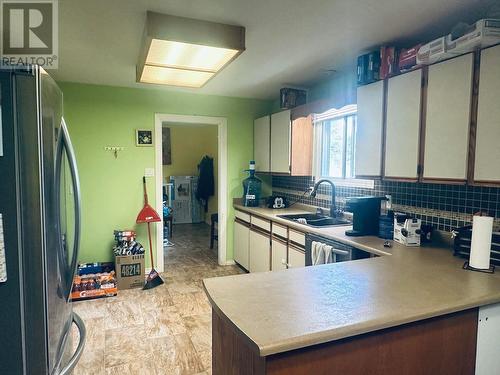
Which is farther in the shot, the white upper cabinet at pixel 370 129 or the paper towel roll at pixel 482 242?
the white upper cabinet at pixel 370 129

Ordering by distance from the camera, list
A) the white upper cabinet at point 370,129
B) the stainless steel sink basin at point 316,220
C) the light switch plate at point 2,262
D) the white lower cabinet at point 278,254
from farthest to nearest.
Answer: the white lower cabinet at point 278,254 < the stainless steel sink basin at point 316,220 < the white upper cabinet at point 370,129 < the light switch plate at point 2,262

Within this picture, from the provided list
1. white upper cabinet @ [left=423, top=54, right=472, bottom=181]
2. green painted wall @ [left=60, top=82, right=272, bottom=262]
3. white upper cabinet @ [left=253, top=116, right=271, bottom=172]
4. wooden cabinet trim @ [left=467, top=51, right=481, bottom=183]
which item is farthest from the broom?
wooden cabinet trim @ [left=467, top=51, right=481, bottom=183]

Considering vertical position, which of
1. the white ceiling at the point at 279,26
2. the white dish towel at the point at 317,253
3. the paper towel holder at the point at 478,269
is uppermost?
the white ceiling at the point at 279,26

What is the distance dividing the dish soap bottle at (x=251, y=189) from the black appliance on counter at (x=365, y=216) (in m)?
1.91

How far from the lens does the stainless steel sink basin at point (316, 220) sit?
10.0ft

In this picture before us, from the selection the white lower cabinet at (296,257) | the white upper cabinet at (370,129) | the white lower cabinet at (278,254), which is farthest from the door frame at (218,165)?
the white upper cabinet at (370,129)

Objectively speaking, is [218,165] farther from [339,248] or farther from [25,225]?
[25,225]

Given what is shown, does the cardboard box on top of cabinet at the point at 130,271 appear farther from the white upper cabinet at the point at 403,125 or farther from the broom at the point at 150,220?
the white upper cabinet at the point at 403,125

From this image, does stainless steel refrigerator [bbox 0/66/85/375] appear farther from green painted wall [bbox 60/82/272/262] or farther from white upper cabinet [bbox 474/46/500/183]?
green painted wall [bbox 60/82/272/262]

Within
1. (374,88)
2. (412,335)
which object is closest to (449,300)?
(412,335)

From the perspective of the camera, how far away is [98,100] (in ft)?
12.1

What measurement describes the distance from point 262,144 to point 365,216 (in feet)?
6.99

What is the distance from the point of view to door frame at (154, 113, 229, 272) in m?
3.99

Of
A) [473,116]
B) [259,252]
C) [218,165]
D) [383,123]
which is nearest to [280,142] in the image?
[218,165]
